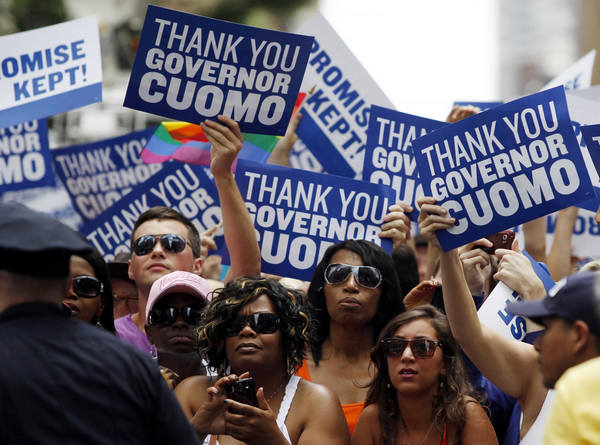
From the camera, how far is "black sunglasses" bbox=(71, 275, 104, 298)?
5004 millimetres

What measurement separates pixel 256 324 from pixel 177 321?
59cm

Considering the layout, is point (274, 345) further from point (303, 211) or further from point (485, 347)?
point (303, 211)

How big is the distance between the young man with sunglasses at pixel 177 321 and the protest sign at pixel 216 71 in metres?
0.99

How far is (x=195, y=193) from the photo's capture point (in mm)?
7250

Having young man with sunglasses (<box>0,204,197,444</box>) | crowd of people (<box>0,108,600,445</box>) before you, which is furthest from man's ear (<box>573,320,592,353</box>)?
young man with sunglasses (<box>0,204,197,444</box>)

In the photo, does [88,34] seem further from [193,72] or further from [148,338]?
[148,338]

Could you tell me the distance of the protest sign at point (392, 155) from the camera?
6355mm

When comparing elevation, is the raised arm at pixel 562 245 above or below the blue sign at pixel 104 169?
below

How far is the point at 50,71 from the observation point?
21.9ft

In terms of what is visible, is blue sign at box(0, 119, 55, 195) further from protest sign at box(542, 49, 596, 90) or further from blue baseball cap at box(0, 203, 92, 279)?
blue baseball cap at box(0, 203, 92, 279)

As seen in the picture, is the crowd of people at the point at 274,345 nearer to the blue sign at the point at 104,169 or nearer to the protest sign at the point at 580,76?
the protest sign at the point at 580,76

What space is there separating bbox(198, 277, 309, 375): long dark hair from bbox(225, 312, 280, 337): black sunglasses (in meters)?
0.03

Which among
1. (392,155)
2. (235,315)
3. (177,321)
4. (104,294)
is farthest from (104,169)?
(235,315)

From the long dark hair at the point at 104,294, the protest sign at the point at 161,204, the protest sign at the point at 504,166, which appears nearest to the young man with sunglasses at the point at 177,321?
the long dark hair at the point at 104,294
